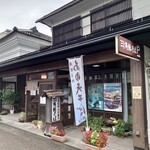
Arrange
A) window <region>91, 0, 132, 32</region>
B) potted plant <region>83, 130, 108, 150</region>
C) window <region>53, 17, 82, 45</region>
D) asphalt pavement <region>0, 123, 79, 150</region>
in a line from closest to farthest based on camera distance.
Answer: potted plant <region>83, 130, 108, 150</region> → asphalt pavement <region>0, 123, 79, 150</region> → window <region>91, 0, 132, 32</region> → window <region>53, 17, 82, 45</region>

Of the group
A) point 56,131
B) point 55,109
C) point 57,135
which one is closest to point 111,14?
point 55,109

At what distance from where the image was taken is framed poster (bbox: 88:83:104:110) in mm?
9492

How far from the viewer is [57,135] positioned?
736 cm

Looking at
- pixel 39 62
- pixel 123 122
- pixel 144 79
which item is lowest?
pixel 123 122

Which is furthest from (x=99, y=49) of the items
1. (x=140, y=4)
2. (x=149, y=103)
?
(x=140, y=4)

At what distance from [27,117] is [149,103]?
7.30 meters

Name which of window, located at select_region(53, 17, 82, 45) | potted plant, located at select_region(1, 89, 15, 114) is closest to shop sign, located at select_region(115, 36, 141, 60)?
window, located at select_region(53, 17, 82, 45)

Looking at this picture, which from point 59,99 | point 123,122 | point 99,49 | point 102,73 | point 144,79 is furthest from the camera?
point 102,73

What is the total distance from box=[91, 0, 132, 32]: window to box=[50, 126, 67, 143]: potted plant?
18.2ft

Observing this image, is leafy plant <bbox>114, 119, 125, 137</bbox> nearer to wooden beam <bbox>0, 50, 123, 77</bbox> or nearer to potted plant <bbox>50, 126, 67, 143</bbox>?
potted plant <bbox>50, 126, 67, 143</bbox>

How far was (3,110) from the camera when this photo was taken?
612 inches

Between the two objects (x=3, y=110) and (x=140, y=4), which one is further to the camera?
(x=3, y=110)

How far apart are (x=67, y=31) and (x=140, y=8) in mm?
4788

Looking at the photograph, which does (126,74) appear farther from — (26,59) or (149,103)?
(26,59)
